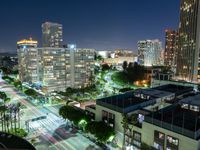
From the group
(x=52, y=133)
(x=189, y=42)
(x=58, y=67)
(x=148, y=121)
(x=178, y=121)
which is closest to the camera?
(x=178, y=121)

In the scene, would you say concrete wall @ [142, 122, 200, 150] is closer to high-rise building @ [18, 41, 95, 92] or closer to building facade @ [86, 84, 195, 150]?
building facade @ [86, 84, 195, 150]

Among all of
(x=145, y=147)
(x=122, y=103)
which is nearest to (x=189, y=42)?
(x=122, y=103)

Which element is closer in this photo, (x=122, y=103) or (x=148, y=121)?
(x=148, y=121)

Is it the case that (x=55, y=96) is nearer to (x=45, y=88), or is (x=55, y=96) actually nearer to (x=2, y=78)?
(x=45, y=88)

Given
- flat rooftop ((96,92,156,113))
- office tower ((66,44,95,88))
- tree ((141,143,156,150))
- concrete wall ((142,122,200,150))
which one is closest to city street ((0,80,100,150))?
flat rooftop ((96,92,156,113))

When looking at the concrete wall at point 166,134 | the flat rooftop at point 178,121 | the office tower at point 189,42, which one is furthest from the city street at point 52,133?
the office tower at point 189,42

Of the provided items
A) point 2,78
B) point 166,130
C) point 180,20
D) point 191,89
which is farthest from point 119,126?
point 2,78

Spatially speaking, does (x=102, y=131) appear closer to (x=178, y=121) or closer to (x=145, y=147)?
(x=145, y=147)
